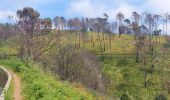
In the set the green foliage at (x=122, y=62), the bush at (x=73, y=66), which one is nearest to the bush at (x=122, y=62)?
the green foliage at (x=122, y=62)

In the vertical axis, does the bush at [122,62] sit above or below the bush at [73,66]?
below

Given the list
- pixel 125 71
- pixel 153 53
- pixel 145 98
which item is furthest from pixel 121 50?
pixel 145 98

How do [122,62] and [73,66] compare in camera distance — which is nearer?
[73,66]

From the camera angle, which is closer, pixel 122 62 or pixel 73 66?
pixel 73 66

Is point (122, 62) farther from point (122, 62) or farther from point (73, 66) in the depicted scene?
point (73, 66)

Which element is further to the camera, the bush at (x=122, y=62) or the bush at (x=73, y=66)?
the bush at (x=122, y=62)

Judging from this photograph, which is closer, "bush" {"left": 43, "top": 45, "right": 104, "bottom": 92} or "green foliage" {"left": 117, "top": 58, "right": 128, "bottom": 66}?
"bush" {"left": 43, "top": 45, "right": 104, "bottom": 92}

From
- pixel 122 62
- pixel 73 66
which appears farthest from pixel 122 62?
pixel 73 66

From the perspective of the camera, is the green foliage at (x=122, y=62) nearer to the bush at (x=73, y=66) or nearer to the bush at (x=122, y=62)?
the bush at (x=122, y=62)

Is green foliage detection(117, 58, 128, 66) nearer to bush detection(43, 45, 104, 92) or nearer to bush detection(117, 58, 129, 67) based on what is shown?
bush detection(117, 58, 129, 67)

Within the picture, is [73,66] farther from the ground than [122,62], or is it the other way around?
[73,66]

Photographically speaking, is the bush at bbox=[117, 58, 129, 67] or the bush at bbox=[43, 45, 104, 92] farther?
the bush at bbox=[117, 58, 129, 67]

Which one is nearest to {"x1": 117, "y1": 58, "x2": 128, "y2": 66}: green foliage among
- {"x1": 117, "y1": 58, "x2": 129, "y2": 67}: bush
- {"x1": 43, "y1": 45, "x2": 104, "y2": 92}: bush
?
{"x1": 117, "y1": 58, "x2": 129, "y2": 67}: bush

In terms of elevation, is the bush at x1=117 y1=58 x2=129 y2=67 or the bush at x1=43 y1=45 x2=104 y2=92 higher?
the bush at x1=43 y1=45 x2=104 y2=92
